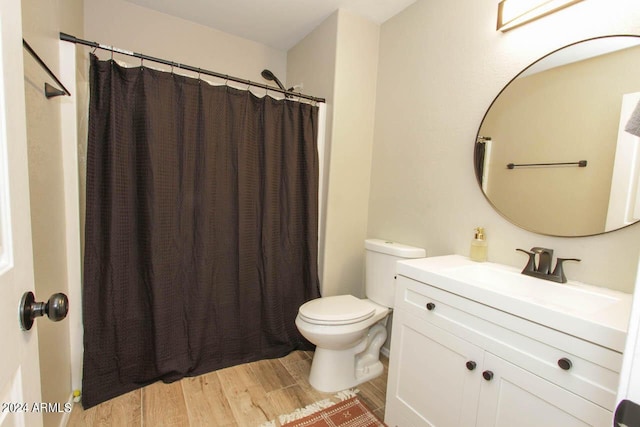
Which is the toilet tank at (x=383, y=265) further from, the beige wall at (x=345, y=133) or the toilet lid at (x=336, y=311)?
the beige wall at (x=345, y=133)

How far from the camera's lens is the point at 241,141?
1.85 meters

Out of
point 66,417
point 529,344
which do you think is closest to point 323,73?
point 529,344

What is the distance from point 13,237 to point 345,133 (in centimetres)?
184

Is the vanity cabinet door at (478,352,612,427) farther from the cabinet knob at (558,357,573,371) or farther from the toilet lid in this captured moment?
the toilet lid

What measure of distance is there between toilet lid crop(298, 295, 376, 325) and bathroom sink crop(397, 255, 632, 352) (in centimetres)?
43

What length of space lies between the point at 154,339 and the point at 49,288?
2.26 feet

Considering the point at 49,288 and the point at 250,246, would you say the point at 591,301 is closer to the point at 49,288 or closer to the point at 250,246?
the point at 250,246

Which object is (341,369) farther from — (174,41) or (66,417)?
(174,41)

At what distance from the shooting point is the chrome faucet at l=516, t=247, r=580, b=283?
3.90 feet

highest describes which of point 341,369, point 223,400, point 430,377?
point 430,377

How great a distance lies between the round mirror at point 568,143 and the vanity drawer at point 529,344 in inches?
21.5

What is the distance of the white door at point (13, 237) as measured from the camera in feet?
1.58

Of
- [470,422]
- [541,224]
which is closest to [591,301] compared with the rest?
[541,224]

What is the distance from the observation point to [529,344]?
0.93 meters
